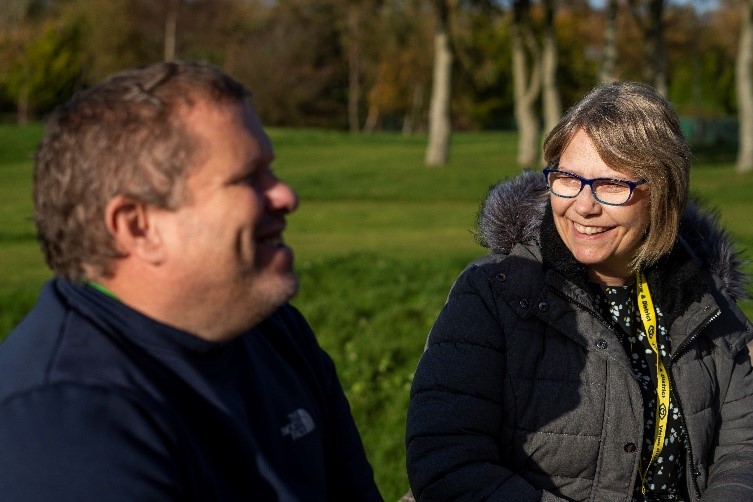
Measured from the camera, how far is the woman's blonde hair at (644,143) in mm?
3334

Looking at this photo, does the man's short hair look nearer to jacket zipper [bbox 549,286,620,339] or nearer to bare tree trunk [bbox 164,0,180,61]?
jacket zipper [bbox 549,286,620,339]

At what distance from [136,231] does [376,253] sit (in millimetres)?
10154

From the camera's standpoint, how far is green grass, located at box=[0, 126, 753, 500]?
23.7 ft

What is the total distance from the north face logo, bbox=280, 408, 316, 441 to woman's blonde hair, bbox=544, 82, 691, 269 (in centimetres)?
153

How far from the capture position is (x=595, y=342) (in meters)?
3.18

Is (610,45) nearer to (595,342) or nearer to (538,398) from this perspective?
(595,342)

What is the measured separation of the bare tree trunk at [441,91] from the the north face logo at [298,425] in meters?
30.2

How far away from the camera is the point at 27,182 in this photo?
25.2m

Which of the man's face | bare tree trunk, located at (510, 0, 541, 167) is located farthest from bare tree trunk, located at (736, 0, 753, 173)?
the man's face

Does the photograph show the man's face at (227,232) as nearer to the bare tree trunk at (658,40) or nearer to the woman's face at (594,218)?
the woman's face at (594,218)

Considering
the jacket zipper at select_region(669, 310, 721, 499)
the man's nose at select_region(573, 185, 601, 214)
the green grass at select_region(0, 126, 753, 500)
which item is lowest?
the green grass at select_region(0, 126, 753, 500)

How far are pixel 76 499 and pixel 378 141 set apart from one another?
149ft

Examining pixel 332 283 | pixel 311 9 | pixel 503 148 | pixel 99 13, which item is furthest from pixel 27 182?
pixel 311 9

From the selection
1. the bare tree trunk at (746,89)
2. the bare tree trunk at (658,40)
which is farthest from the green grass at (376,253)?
the bare tree trunk at (658,40)
